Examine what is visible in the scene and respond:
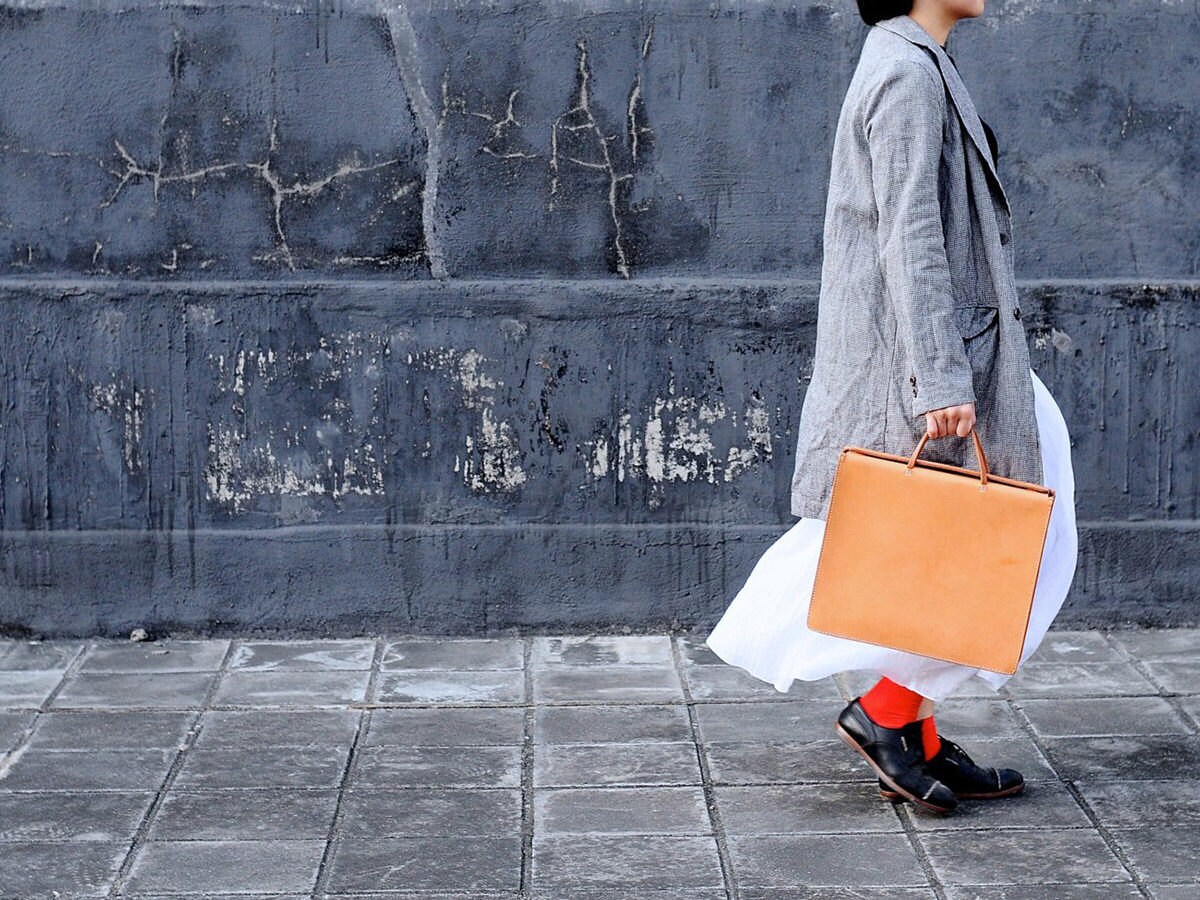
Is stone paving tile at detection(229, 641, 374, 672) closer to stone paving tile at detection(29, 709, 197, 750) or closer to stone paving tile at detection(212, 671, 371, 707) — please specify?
stone paving tile at detection(212, 671, 371, 707)

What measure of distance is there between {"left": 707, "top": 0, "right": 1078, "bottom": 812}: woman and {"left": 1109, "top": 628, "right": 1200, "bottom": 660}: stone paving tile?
4.30ft

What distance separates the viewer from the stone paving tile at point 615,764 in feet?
12.7

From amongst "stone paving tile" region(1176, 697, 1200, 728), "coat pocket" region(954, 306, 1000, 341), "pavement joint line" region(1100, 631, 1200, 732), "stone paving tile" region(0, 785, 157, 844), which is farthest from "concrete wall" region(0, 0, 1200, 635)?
"coat pocket" region(954, 306, 1000, 341)

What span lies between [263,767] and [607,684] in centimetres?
106

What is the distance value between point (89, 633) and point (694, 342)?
6.77ft

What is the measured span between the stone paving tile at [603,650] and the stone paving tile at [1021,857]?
143cm

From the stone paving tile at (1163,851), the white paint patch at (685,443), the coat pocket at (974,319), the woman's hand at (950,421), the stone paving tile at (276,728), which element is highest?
the coat pocket at (974,319)

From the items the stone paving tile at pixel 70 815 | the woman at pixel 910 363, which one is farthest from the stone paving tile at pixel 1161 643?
the stone paving tile at pixel 70 815

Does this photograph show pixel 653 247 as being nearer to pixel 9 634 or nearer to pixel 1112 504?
pixel 1112 504

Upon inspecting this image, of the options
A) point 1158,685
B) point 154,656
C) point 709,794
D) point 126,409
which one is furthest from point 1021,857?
point 126,409

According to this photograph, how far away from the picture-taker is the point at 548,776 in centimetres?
390

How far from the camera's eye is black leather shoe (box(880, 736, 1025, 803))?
370cm

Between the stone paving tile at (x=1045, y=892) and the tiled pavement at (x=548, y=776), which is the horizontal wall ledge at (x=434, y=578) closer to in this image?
the tiled pavement at (x=548, y=776)

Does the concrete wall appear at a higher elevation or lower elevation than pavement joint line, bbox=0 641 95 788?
higher
